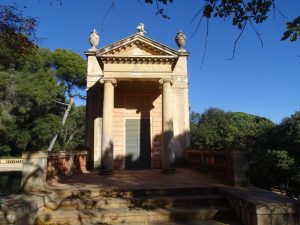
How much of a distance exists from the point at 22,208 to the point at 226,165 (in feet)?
20.4

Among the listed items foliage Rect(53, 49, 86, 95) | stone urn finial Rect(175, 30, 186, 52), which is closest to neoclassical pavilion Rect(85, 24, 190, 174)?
stone urn finial Rect(175, 30, 186, 52)

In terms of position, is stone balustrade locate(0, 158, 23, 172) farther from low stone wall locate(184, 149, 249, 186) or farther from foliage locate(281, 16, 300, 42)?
foliage locate(281, 16, 300, 42)

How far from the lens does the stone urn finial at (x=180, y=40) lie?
17261 millimetres

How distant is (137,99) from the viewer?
1662cm

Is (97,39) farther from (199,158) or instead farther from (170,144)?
(199,158)

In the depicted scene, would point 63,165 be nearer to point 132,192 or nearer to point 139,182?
point 139,182

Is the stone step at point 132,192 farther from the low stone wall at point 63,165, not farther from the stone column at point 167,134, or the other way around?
the stone column at point 167,134

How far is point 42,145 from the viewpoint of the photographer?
34.6 metres

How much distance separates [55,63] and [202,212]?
1401 inches

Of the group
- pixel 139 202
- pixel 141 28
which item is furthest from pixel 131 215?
pixel 141 28

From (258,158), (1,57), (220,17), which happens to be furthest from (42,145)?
(220,17)

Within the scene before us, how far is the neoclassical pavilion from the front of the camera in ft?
46.3

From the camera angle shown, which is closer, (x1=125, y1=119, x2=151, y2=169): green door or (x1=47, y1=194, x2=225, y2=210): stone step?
(x1=47, y1=194, x2=225, y2=210): stone step

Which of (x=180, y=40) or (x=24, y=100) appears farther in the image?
(x=24, y=100)
